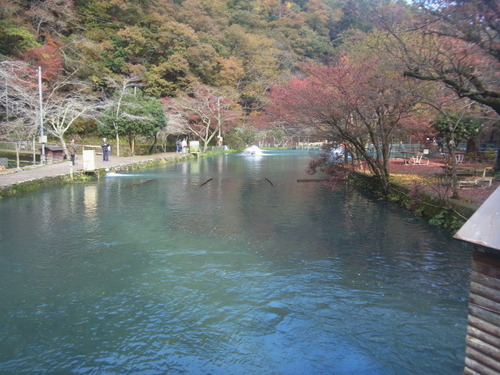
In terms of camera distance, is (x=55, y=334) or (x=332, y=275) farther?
(x=332, y=275)

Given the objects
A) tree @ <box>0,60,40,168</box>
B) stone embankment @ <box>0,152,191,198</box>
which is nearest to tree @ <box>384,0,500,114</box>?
stone embankment @ <box>0,152,191,198</box>

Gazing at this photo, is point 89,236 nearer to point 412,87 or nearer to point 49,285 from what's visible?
point 49,285

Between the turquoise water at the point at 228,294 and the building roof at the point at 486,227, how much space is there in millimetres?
2476

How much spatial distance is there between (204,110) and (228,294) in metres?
34.9

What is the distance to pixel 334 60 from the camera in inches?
562

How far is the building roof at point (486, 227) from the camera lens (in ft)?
6.88

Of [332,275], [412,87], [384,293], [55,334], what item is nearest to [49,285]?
[55,334]

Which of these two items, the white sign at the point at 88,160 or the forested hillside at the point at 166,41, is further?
the forested hillside at the point at 166,41

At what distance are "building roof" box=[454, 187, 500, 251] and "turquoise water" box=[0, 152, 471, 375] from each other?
248cm

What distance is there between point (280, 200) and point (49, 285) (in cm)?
869

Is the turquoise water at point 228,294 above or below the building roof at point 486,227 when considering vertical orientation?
below

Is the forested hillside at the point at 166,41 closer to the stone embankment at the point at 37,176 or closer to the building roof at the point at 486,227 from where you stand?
the stone embankment at the point at 37,176

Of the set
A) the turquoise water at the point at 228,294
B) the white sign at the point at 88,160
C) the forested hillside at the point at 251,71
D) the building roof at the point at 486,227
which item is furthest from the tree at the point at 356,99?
the white sign at the point at 88,160

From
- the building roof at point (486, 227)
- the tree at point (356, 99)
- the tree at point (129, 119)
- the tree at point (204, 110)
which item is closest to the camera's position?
the building roof at point (486, 227)
